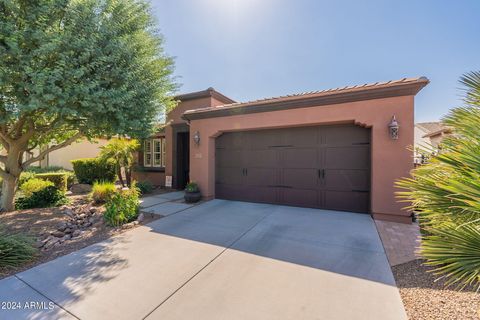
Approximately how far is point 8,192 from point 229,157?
Answer: 7333mm

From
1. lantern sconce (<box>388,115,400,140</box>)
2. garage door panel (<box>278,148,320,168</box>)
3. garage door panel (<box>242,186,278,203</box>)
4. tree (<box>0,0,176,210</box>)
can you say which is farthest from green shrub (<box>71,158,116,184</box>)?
lantern sconce (<box>388,115,400,140</box>)

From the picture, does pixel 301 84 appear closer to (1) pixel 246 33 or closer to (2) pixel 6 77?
(1) pixel 246 33

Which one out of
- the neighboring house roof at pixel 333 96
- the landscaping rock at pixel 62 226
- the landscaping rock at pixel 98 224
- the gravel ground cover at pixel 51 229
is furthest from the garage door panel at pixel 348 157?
the landscaping rock at pixel 62 226

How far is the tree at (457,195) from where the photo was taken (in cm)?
183

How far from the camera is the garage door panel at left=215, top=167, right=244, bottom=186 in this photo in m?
8.17

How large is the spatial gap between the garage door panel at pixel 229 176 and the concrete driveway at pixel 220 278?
3153 millimetres

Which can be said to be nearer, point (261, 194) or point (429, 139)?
point (261, 194)

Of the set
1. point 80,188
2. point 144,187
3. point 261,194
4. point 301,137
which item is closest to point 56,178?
point 80,188

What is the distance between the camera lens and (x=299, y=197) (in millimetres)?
7113

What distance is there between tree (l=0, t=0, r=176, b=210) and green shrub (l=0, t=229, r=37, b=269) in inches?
109

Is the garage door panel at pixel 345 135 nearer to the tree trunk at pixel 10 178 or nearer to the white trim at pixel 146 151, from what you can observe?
the white trim at pixel 146 151

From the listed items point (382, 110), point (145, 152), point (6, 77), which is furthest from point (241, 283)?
point (145, 152)

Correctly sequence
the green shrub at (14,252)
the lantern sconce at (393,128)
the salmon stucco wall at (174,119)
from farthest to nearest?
1. the salmon stucco wall at (174,119)
2. the lantern sconce at (393,128)
3. the green shrub at (14,252)

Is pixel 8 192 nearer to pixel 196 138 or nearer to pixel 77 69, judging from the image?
pixel 77 69
